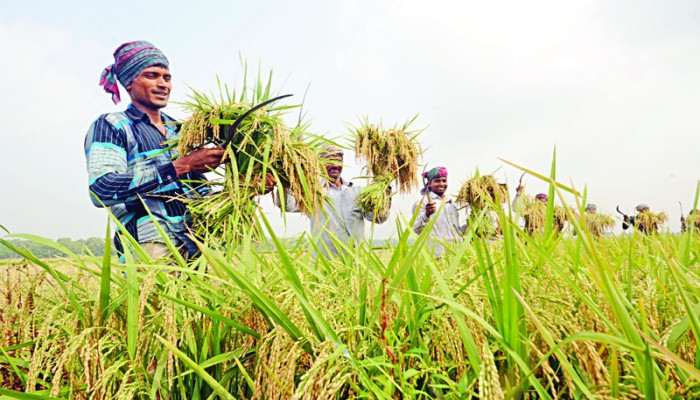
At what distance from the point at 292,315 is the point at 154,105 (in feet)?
7.30

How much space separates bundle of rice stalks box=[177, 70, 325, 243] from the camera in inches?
77.4

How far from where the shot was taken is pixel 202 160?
203 centimetres

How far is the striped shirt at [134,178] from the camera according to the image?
2141 mm

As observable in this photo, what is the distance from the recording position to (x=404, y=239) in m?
0.89

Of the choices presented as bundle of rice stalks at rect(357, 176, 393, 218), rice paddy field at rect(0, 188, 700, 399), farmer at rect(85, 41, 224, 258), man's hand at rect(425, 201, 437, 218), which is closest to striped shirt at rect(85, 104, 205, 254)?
farmer at rect(85, 41, 224, 258)

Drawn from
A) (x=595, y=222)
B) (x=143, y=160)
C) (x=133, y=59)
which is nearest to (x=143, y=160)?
(x=143, y=160)

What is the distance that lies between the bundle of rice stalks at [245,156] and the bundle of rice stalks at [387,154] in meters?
2.27

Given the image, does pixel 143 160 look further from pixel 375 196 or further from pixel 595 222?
pixel 595 222

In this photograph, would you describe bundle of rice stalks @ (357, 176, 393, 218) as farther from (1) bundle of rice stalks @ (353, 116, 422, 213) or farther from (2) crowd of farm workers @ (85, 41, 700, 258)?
(2) crowd of farm workers @ (85, 41, 700, 258)

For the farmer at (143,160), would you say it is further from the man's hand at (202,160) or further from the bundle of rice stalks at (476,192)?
the bundle of rice stalks at (476,192)

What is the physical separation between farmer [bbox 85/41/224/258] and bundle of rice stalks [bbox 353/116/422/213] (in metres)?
2.27

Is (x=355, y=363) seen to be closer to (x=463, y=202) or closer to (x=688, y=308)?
(x=688, y=308)

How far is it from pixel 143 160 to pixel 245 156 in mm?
714

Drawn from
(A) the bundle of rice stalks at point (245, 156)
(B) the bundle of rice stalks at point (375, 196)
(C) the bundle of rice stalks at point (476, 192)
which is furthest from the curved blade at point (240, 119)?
(C) the bundle of rice stalks at point (476, 192)
